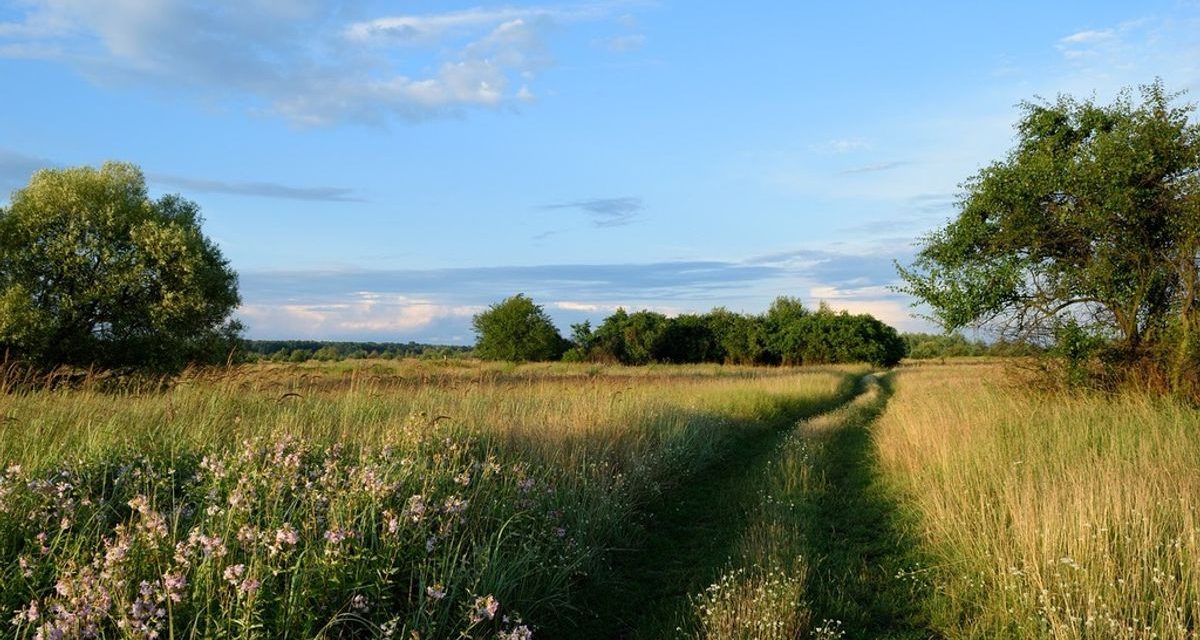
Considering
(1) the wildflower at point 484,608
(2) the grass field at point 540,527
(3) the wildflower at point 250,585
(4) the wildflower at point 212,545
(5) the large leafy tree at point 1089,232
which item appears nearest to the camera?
(3) the wildflower at point 250,585

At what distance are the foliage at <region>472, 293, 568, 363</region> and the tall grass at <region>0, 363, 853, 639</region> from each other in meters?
47.5

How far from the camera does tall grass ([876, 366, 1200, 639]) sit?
4918 mm

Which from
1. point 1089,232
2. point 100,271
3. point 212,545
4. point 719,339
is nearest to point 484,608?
point 212,545

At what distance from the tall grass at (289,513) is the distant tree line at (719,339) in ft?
164

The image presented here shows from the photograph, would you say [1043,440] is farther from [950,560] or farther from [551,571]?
[551,571]

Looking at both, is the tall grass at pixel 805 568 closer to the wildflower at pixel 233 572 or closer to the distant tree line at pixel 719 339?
the wildflower at pixel 233 572

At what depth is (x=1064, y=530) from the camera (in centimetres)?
562

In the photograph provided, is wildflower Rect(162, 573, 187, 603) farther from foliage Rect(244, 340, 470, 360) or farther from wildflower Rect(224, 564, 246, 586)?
foliage Rect(244, 340, 470, 360)

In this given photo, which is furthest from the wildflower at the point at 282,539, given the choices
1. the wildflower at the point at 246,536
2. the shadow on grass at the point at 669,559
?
the shadow on grass at the point at 669,559

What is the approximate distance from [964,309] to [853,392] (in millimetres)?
15000

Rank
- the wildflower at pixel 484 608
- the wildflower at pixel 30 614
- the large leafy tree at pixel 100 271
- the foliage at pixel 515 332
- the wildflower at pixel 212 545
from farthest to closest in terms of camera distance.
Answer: the foliage at pixel 515 332 → the large leafy tree at pixel 100 271 → the wildflower at pixel 484 608 → the wildflower at pixel 212 545 → the wildflower at pixel 30 614

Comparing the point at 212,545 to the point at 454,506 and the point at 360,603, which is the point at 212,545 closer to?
the point at 360,603

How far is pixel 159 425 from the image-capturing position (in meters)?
7.33

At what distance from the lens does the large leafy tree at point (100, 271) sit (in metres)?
24.0
